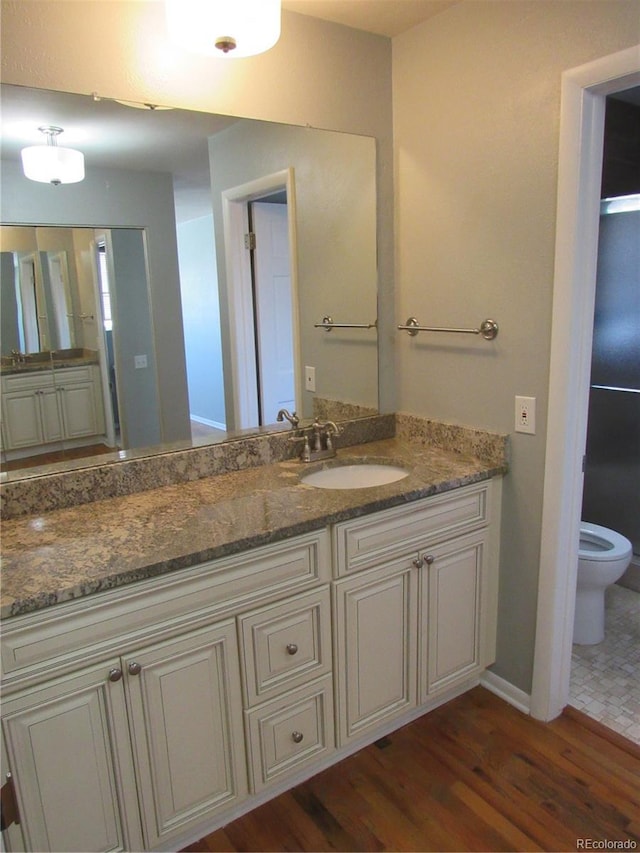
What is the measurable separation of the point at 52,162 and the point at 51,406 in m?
0.66

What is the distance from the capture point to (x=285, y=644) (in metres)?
1.65

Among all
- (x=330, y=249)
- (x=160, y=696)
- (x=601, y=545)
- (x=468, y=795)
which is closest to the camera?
(x=160, y=696)

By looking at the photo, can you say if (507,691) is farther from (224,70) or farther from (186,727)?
(224,70)

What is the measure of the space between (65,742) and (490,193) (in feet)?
6.35

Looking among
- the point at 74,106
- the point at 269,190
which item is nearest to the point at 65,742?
the point at 74,106

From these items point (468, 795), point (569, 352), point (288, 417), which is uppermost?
point (569, 352)

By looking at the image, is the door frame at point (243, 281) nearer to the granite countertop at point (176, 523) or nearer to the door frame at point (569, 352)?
the granite countertop at point (176, 523)

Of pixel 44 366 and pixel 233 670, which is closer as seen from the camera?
pixel 233 670

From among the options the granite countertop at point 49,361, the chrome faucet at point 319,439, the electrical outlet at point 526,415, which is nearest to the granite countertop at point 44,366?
the granite countertop at point 49,361

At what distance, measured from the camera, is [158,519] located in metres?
1.63

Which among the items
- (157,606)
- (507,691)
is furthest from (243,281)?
(507,691)

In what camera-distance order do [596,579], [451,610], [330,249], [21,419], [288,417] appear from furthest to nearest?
[596,579], [330,249], [288,417], [451,610], [21,419]

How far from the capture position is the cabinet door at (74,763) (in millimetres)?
1280

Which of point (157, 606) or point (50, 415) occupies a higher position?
point (50, 415)
